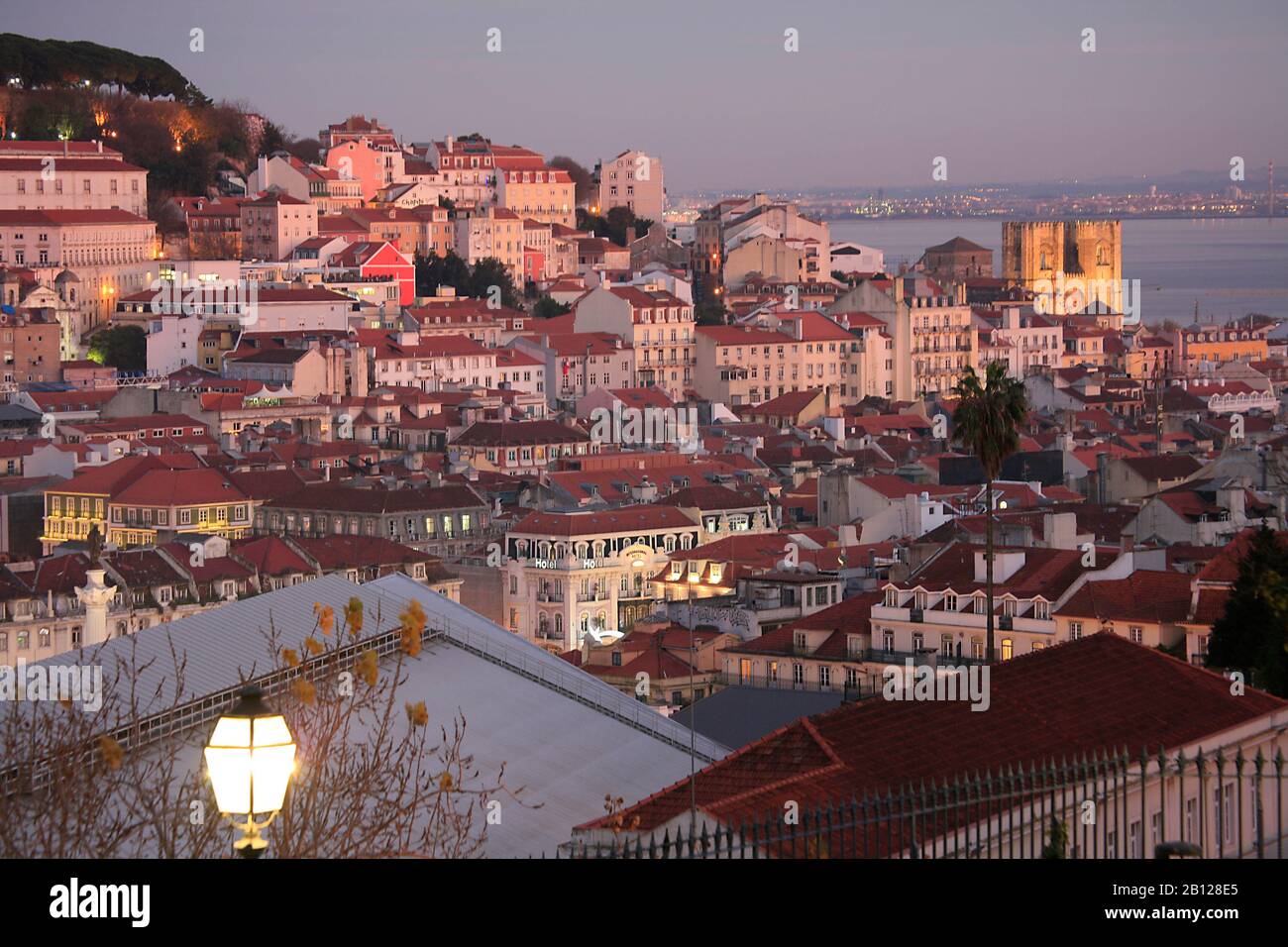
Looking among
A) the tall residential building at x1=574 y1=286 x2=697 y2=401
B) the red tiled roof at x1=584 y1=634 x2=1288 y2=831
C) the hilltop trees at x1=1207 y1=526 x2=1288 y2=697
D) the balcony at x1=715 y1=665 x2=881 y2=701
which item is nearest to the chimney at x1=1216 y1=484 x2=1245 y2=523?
the balcony at x1=715 y1=665 x2=881 y2=701

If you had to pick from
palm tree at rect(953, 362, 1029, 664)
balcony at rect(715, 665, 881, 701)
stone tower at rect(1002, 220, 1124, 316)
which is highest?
stone tower at rect(1002, 220, 1124, 316)

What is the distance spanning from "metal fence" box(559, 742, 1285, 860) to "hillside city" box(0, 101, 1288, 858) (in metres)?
0.09

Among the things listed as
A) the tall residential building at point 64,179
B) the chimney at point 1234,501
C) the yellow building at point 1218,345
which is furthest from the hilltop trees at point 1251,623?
the yellow building at point 1218,345

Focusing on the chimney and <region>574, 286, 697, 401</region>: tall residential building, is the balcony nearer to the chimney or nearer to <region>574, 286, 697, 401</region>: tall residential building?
the chimney

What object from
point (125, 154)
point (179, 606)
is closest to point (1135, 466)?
point (179, 606)

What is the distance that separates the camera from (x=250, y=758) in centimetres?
757

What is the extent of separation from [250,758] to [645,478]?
47.0 meters

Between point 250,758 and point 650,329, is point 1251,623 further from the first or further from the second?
point 650,329

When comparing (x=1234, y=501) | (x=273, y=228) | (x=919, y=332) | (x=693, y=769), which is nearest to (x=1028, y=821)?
(x=693, y=769)

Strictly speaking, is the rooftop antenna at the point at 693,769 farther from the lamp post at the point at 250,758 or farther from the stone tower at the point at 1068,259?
the stone tower at the point at 1068,259

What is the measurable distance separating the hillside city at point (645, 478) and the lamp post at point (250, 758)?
8.30 feet

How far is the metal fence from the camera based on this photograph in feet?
34.1

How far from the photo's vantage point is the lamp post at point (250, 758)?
7.55 metres

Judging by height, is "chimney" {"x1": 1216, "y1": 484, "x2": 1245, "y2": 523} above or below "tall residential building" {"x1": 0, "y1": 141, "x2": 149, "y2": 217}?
below
